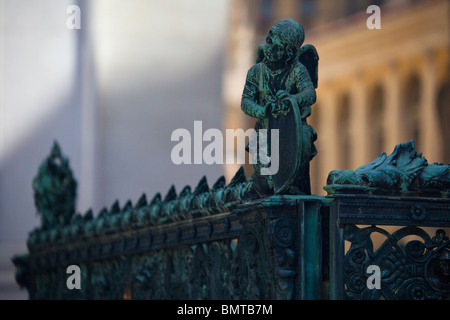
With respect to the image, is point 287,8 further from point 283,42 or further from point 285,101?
point 285,101

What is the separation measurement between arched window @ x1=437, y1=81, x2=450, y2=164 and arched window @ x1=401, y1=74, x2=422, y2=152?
244cm

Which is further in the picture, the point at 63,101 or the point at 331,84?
the point at 331,84

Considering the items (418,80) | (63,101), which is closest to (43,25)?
(63,101)

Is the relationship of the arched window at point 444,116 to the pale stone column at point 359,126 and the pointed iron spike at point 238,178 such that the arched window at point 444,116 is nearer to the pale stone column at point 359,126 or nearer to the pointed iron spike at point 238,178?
the pale stone column at point 359,126

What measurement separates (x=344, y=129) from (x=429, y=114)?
35.3 feet

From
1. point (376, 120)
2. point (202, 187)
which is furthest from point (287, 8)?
point (202, 187)

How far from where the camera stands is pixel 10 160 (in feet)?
56.2

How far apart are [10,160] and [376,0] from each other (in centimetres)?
7159

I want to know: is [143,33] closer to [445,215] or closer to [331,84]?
[445,215]

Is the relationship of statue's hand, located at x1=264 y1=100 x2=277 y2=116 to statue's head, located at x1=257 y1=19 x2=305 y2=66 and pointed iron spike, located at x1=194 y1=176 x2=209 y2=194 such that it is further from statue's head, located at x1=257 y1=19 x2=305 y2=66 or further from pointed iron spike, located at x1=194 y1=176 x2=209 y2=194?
pointed iron spike, located at x1=194 y1=176 x2=209 y2=194

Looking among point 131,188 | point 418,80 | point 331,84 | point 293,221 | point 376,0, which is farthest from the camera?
point 376,0

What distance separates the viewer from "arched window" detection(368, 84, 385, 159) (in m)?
72.1

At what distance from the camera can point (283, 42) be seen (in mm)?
7695

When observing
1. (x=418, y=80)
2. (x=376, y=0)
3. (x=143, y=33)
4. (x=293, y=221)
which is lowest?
(x=293, y=221)
